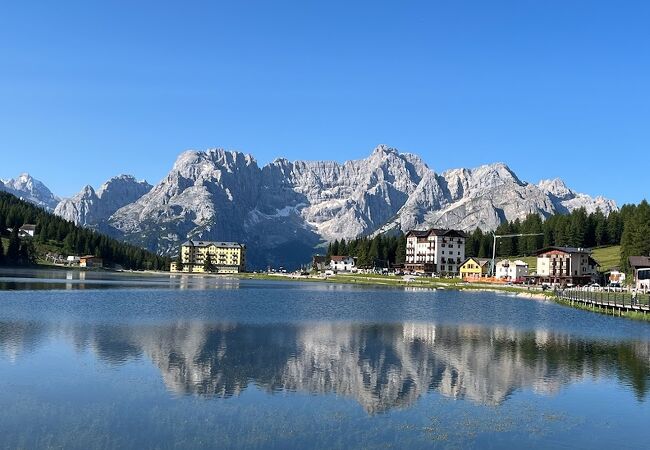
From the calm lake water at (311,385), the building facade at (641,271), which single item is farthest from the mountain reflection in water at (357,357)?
the building facade at (641,271)

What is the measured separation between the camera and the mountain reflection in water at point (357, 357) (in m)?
35.8

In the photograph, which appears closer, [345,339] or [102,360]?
[102,360]

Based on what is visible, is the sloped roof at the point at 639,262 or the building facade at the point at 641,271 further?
the sloped roof at the point at 639,262

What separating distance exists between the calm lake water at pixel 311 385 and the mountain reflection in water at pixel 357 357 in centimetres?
17

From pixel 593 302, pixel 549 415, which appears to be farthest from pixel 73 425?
pixel 593 302

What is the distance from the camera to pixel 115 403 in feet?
99.0

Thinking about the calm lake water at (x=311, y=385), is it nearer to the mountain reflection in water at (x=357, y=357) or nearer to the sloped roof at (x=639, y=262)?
the mountain reflection in water at (x=357, y=357)

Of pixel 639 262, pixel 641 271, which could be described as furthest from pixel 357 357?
pixel 639 262

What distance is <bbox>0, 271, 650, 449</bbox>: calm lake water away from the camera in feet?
86.7

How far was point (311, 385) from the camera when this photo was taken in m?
36.1

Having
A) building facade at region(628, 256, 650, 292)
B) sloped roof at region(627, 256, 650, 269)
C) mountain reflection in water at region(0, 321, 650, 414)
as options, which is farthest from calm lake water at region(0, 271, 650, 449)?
sloped roof at region(627, 256, 650, 269)

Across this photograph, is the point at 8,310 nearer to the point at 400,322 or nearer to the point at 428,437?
the point at 400,322

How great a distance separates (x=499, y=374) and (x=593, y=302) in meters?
71.9

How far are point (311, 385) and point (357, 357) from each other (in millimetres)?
10359
